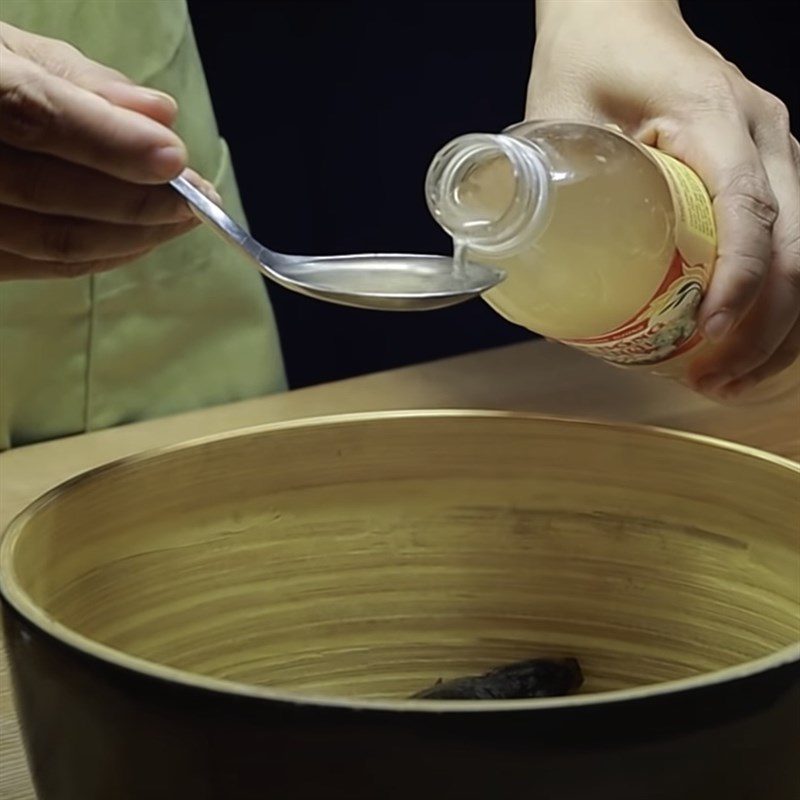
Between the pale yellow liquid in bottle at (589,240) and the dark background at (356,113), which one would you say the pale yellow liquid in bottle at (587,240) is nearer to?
the pale yellow liquid in bottle at (589,240)

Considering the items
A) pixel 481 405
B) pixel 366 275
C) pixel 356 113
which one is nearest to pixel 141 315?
pixel 481 405

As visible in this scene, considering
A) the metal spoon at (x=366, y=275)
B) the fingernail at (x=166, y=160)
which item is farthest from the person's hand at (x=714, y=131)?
the fingernail at (x=166, y=160)

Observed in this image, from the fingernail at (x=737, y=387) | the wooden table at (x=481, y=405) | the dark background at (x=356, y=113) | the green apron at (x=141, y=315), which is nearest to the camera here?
the fingernail at (x=737, y=387)

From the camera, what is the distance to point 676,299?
0.60m

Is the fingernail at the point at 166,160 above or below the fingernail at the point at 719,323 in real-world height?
above

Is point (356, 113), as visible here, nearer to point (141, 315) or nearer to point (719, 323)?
Result: point (141, 315)

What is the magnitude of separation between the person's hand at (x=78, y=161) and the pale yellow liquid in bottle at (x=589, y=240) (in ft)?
0.44

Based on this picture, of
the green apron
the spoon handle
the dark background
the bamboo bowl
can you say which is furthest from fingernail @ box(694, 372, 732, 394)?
the dark background

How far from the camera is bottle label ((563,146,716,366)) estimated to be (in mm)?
595

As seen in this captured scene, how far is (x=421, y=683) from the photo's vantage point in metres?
0.60

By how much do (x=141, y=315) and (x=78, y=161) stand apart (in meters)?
0.50

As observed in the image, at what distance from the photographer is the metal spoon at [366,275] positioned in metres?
0.57

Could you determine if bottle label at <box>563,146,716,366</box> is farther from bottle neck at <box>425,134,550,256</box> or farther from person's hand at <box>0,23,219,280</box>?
person's hand at <box>0,23,219,280</box>

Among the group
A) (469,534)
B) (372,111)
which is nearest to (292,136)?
(372,111)
